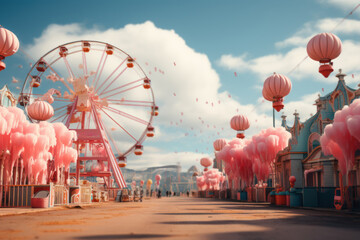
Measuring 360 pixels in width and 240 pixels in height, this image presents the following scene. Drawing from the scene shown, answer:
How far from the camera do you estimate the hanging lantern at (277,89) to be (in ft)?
63.5

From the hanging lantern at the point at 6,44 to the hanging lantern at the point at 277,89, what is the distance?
11366 mm

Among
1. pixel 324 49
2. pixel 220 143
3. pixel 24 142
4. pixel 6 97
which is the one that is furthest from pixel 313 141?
pixel 6 97

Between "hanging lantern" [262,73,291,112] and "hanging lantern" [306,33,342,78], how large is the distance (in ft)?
12.8

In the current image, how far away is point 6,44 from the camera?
620 inches

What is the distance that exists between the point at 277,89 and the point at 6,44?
→ 12.0 metres

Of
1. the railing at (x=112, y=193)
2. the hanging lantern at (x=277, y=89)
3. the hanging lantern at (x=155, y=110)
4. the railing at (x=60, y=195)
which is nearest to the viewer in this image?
the hanging lantern at (x=277, y=89)

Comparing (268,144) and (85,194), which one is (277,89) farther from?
(85,194)

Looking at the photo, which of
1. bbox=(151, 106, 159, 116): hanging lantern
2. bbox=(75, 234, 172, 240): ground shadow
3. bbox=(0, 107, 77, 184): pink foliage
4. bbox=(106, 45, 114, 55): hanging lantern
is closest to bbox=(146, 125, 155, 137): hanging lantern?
bbox=(151, 106, 159, 116): hanging lantern

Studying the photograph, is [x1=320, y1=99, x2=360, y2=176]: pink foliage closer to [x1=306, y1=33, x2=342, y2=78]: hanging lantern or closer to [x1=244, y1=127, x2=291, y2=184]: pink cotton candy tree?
[x1=306, y1=33, x2=342, y2=78]: hanging lantern

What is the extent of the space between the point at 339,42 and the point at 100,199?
2974cm

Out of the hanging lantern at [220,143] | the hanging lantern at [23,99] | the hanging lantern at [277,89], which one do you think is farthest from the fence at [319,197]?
the hanging lantern at [220,143]

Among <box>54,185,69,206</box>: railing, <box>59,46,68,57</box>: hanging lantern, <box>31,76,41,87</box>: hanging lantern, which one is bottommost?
<box>54,185,69,206</box>: railing

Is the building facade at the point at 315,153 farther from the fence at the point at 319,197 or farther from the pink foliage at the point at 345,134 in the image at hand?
the pink foliage at the point at 345,134

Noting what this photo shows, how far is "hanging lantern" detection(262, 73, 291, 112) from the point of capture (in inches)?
762
